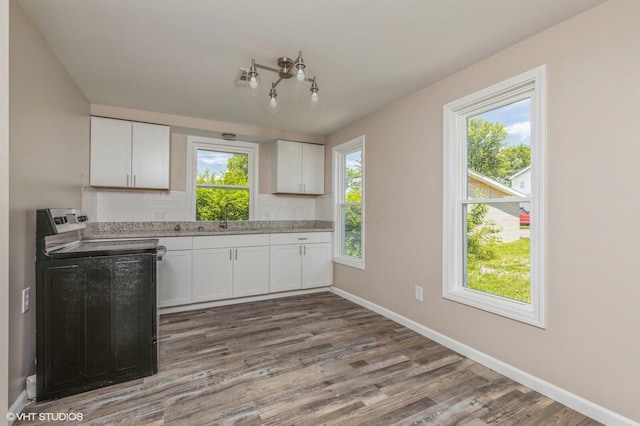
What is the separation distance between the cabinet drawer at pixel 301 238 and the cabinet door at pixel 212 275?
621 millimetres

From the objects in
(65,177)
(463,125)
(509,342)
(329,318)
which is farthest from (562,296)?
(65,177)

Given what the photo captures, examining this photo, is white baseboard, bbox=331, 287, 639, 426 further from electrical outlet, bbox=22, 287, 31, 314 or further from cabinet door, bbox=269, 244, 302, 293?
electrical outlet, bbox=22, 287, 31, 314

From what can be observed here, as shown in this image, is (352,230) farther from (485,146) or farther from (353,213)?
(485,146)

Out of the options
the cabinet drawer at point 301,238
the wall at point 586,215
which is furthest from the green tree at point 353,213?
the wall at point 586,215

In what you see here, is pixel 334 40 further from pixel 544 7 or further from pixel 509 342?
pixel 509 342

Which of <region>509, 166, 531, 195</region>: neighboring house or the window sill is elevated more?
<region>509, 166, 531, 195</region>: neighboring house

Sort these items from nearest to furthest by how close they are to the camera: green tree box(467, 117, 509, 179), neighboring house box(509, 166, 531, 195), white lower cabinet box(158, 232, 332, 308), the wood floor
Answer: the wood floor < neighboring house box(509, 166, 531, 195) < green tree box(467, 117, 509, 179) < white lower cabinet box(158, 232, 332, 308)

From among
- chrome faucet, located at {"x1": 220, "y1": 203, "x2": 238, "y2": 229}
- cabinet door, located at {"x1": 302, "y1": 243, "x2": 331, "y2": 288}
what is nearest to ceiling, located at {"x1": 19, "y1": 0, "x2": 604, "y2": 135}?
chrome faucet, located at {"x1": 220, "y1": 203, "x2": 238, "y2": 229}

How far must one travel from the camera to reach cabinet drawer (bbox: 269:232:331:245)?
13.3ft

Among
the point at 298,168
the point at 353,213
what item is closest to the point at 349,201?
the point at 353,213

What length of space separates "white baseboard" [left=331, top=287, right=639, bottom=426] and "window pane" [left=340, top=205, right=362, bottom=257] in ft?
3.80

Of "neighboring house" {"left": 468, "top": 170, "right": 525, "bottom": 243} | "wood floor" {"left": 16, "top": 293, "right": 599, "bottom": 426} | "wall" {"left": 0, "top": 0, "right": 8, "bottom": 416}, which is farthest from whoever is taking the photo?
"neighboring house" {"left": 468, "top": 170, "right": 525, "bottom": 243}

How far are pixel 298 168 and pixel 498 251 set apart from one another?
2901 mm

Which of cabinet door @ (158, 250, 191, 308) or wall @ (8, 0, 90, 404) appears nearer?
wall @ (8, 0, 90, 404)
